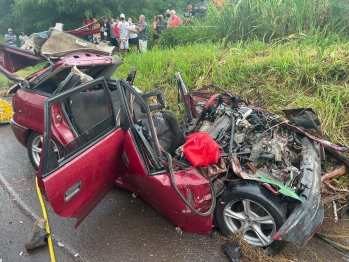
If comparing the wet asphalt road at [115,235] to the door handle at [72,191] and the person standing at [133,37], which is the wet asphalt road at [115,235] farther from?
the person standing at [133,37]

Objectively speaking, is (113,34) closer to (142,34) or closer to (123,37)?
(123,37)

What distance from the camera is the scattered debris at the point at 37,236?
117 inches

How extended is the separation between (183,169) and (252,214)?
0.79m

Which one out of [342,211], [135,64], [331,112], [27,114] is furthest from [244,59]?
[27,114]

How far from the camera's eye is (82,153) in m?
2.65

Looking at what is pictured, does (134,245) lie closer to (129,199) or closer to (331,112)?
(129,199)

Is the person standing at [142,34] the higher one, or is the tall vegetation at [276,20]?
the tall vegetation at [276,20]

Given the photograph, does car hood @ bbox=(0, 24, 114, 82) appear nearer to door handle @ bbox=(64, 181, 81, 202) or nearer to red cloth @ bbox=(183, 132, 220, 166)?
door handle @ bbox=(64, 181, 81, 202)

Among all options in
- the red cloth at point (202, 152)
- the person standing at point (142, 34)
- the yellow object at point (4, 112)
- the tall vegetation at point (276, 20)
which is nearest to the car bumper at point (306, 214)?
the red cloth at point (202, 152)

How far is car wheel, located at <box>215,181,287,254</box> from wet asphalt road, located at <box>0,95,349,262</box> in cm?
22

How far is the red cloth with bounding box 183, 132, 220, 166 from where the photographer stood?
2932 mm

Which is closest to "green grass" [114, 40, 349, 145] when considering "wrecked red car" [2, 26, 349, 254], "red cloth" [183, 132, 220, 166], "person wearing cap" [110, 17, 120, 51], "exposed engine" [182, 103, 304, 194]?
"exposed engine" [182, 103, 304, 194]

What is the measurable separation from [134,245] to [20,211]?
1.56 m

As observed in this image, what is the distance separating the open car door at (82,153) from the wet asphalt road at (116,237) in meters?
0.44
